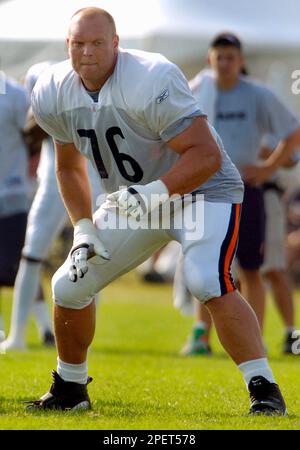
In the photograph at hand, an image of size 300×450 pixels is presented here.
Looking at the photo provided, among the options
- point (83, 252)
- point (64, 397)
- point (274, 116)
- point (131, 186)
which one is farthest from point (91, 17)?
point (274, 116)

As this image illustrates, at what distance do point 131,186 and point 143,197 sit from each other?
116 mm

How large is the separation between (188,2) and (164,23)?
0.68m

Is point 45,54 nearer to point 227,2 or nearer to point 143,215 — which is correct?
point 227,2

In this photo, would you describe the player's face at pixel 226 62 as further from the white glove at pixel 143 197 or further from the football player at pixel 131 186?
the white glove at pixel 143 197

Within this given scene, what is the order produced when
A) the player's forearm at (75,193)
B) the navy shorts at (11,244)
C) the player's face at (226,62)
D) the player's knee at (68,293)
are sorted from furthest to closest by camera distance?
the player's face at (226,62) → the navy shorts at (11,244) → the player's forearm at (75,193) → the player's knee at (68,293)

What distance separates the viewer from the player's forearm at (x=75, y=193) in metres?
4.90

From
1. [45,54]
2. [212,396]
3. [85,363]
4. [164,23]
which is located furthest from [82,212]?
[164,23]

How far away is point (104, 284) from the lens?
4.84 metres

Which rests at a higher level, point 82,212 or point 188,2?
point 188,2

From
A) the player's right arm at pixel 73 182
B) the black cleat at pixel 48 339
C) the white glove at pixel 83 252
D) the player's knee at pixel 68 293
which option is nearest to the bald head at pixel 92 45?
the player's right arm at pixel 73 182

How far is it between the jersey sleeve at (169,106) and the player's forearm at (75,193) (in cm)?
51

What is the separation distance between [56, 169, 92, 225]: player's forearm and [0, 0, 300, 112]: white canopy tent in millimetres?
6231

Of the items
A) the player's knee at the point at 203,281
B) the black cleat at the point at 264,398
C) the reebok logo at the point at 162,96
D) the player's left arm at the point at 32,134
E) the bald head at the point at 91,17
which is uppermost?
the bald head at the point at 91,17
